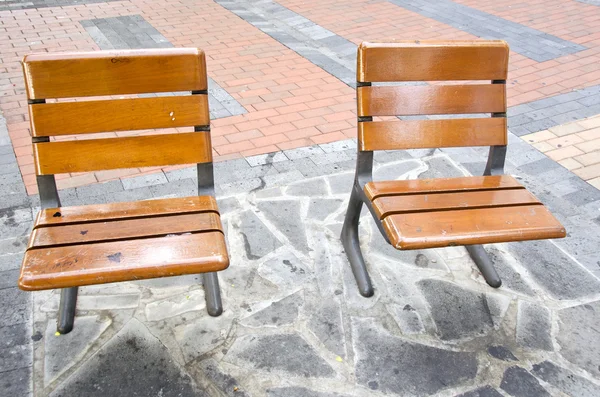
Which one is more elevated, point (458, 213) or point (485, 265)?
point (458, 213)

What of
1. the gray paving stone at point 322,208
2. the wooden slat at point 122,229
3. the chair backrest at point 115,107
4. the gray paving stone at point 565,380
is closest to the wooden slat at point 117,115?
the chair backrest at point 115,107

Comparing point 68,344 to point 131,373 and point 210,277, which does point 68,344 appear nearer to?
point 131,373

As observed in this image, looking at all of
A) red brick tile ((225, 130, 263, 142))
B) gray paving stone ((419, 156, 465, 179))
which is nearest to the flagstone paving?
gray paving stone ((419, 156, 465, 179))

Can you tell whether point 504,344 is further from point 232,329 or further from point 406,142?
point 232,329

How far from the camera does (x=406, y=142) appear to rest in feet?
8.96

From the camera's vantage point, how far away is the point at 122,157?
251cm

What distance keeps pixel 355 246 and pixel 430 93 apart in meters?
0.83

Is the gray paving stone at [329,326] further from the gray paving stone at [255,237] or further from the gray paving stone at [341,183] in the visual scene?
the gray paving stone at [341,183]

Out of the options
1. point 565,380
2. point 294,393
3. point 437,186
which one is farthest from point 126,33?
point 565,380

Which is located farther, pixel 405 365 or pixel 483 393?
pixel 405 365

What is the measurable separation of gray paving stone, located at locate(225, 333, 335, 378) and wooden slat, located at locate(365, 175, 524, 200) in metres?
0.70

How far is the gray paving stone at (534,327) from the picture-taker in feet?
8.30

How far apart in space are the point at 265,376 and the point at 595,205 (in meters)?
2.29

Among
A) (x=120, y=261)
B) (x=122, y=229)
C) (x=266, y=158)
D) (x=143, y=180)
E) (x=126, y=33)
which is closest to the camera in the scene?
(x=120, y=261)
